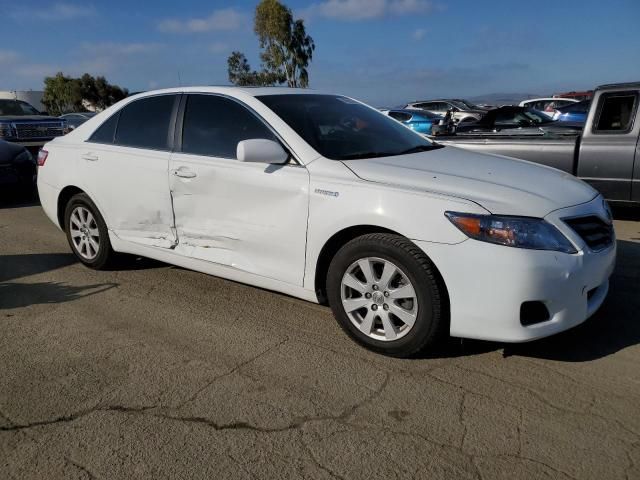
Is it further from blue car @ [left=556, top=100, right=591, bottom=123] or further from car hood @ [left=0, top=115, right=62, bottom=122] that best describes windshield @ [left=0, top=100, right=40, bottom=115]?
blue car @ [left=556, top=100, right=591, bottom=123]

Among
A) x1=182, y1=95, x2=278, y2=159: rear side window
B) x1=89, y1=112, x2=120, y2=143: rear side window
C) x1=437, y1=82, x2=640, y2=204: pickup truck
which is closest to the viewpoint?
x1=182, y1=95, x2=278, y2=159: rear side window

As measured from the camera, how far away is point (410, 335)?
3209 millimetres

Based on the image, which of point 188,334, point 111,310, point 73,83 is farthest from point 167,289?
point 73,83

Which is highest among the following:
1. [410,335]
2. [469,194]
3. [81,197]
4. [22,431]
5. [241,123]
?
[241,123]

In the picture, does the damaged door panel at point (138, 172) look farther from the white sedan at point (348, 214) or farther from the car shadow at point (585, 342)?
the car shadow at point (585, 342)

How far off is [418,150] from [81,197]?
300 centimetres

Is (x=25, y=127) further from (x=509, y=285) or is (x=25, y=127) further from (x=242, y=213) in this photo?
(x=509, y=285)

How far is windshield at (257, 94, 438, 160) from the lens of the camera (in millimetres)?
3791

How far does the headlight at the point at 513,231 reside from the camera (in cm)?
293

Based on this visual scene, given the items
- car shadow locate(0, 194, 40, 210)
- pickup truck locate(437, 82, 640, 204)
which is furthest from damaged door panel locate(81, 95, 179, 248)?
car shadow locate(0, 194, 40, 210)

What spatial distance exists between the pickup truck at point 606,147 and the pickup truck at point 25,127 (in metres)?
11.6

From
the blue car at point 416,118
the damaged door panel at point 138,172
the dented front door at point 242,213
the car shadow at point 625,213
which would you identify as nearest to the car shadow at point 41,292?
the damaged door panel at point 138,172

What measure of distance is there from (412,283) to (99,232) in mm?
3068

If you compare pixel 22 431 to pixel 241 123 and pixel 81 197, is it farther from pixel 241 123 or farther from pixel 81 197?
pixel 81 197
